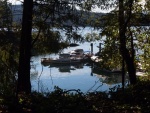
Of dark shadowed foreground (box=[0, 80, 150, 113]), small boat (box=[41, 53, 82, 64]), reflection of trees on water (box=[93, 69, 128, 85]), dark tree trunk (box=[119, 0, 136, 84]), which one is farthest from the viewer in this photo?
small boat (box=[41, 53, 82, 64])

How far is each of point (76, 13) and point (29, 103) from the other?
212 inches

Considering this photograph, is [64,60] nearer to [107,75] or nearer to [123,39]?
[107,75]

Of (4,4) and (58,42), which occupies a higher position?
(4,4)

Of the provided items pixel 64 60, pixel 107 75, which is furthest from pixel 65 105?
pixel 64 60

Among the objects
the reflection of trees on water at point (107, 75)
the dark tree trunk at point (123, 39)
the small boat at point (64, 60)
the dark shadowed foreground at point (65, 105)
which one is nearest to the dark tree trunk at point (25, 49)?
the dark shadowed foreground at point (65, 105)

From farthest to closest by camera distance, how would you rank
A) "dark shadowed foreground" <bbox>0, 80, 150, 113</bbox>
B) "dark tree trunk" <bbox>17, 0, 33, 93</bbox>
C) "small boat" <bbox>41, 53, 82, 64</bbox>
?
"small boat" <bbox>41, 53, 82, 64</bbox>
"dark tree trunk" <bbox>17, 0, 33, 93</bbox>
"dark shadowed foreground" <bbox>0, 80, 150, 113</bbox>

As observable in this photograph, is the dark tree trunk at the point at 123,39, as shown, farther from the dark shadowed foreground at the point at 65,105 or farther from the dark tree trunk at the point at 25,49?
the dark shadowed foreground at the point at 65,105

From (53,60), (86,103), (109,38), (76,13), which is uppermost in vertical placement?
(76,13)

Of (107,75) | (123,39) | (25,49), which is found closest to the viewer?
(25,49)

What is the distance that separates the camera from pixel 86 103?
6.61 m

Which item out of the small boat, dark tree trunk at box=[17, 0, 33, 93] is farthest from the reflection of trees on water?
dark tree trunk at box=[17, 0, 33, 93]

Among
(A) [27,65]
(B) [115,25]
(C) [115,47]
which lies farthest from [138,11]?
(A) [27,65]

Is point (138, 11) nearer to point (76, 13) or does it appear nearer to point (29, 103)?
point (76, 13)

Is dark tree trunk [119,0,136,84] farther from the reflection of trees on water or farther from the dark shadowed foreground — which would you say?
the reflection of trees on water
